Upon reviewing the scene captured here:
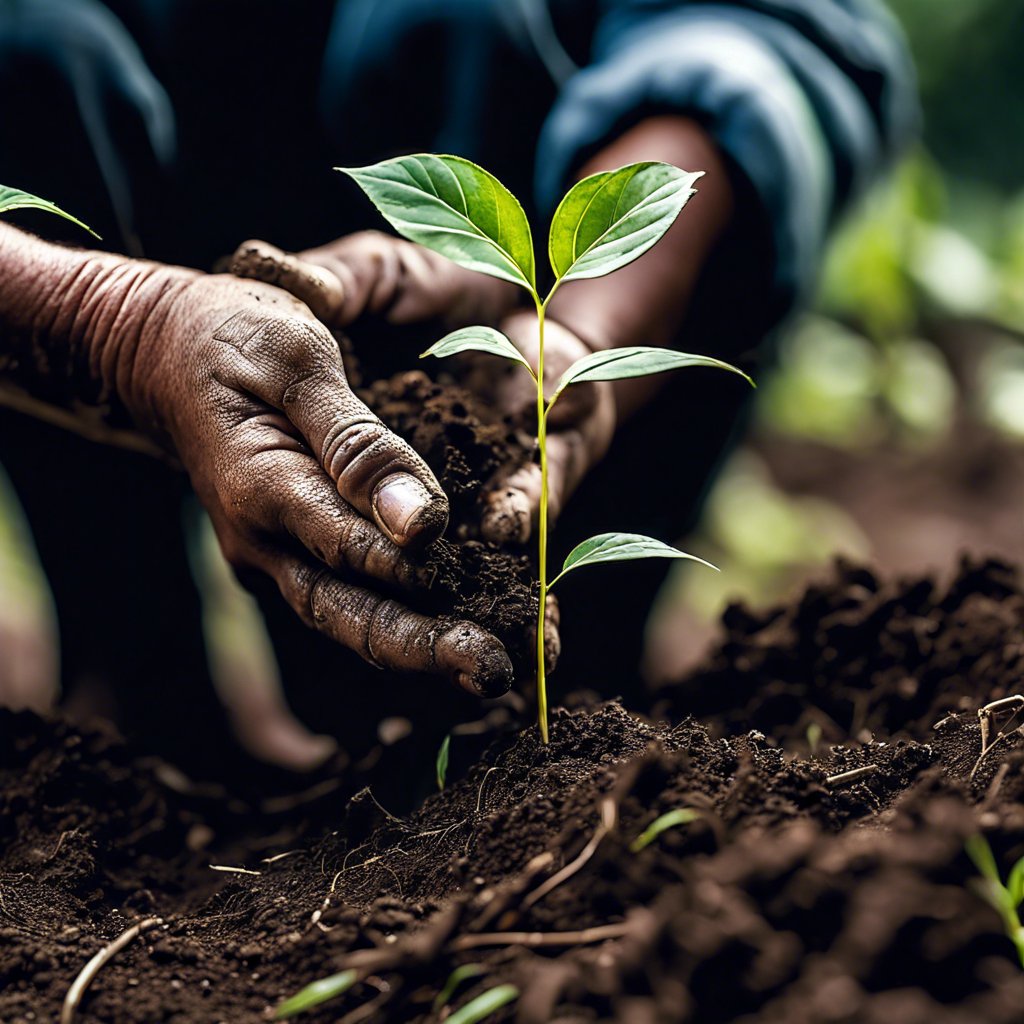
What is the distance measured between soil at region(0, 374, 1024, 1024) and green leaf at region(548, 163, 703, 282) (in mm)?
192

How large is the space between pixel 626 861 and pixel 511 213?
0.45 m

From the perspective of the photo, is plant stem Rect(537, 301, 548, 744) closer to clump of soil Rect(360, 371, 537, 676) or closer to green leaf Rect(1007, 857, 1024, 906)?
clump of soil Rect(360, 371, 537, 676)

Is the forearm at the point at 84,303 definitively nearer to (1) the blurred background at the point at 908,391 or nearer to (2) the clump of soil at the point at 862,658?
(2) the clump of soil at the point at 862,658

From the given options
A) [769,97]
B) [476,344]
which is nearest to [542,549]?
[476,344]

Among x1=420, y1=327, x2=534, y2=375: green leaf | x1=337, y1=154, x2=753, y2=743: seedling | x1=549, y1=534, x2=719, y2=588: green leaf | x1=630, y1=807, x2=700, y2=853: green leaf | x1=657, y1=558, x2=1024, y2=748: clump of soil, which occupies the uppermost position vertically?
x1=337, y1=154, x2=753, y2=743: seedling

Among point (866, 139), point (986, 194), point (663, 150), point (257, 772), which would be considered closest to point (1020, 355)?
point (986, 194)

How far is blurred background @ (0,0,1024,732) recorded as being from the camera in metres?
2.64

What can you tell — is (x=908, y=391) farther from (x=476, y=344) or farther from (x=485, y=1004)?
(x=485, y=1004)

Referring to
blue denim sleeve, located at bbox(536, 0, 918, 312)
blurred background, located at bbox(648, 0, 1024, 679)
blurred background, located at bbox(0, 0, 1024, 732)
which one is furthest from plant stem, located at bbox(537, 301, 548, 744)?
blurred background, located at bbox(648, 0, 1024, 679)

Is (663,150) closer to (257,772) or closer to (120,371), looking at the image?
(120,371)

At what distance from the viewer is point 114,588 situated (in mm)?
1638

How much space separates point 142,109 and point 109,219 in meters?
0.26

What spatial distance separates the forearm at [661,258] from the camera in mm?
1215

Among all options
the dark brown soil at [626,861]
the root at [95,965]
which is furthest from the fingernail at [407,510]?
the root at [95,965]
